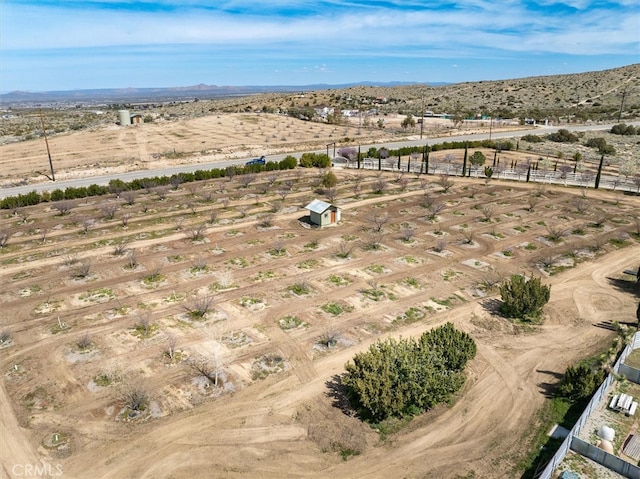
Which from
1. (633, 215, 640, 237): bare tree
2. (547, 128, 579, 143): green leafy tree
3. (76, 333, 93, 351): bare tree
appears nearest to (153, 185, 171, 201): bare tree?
(76, 333, 93, 351): bare tree

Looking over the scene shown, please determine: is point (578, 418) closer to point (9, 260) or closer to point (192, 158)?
point (9, 260)

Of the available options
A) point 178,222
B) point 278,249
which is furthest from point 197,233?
point 278,249

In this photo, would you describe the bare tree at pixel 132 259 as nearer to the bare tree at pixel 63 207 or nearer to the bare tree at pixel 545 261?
the bare tree at pixel 63 207

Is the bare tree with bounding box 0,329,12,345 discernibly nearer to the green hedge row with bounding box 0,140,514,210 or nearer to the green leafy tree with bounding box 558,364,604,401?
the green leafy tree with bounding box 558,364,604,401

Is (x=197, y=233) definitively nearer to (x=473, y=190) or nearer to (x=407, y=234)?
(x=407, y=234)

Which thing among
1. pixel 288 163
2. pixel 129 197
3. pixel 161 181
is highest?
pixel 288 163

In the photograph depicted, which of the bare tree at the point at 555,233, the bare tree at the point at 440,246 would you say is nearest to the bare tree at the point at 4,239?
the bare tree at the point at 440,246

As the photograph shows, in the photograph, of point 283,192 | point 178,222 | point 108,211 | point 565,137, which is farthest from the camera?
point 565,137
